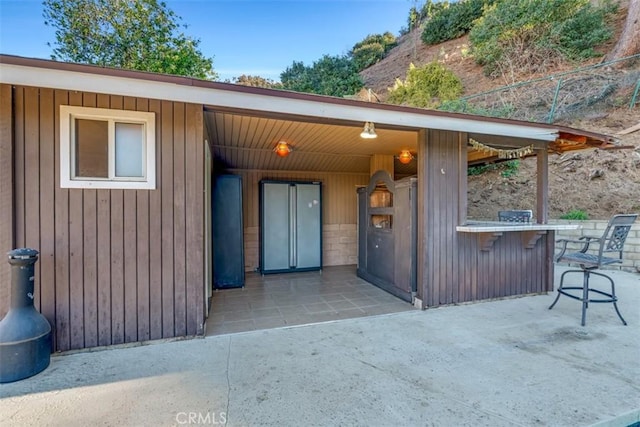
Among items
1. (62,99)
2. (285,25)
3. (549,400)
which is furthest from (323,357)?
(285,25)

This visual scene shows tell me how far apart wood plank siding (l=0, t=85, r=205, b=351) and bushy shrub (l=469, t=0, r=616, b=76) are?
13.8m

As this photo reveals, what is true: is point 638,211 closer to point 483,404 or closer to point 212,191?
point 483,404

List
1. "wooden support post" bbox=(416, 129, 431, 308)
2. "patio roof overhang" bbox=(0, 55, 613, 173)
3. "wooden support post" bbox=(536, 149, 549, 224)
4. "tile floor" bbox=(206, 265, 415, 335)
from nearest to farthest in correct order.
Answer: "patio roof overhang" bbox=(0, 55, 613, 173), "tile floor" bbox=(206, 265, 415, 335), "wooden support post" bbox=(416, 129, 431, 308), "wooden support post" bbox=(536, 149, 549, 224)

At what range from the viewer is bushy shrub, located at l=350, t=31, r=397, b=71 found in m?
21.5

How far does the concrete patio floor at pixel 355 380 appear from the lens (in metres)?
1.78

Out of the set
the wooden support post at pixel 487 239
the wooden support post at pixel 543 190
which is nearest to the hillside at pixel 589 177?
the wooden support post at pixel 543 190

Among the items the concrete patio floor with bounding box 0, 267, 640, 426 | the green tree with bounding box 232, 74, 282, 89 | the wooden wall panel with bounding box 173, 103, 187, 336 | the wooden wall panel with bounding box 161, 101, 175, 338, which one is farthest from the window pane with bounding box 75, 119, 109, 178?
the green tree with bounding box 232, 74, 282, 89

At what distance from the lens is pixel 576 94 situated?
29.0 feet

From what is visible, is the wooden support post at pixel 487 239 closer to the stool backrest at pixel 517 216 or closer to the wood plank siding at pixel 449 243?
the wood plank siding at pixel 449 243

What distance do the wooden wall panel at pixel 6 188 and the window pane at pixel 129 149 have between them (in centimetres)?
74

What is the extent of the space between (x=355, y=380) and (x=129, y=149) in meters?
2.87

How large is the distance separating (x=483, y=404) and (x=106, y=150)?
3.67 meters

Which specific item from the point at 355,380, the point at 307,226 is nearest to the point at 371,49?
the point at 307,226

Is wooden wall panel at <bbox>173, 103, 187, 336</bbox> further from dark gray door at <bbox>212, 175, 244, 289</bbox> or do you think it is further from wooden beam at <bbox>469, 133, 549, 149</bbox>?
wooden beam at <bbox>469, 133, 549, 149</bbox>
